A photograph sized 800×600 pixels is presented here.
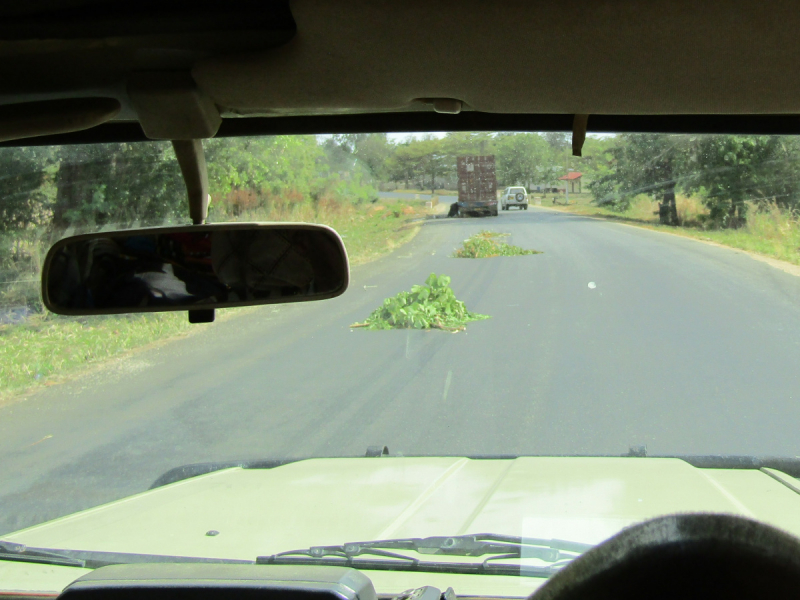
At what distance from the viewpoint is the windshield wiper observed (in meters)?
2.74

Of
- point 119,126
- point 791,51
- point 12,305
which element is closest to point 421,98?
point 791,51

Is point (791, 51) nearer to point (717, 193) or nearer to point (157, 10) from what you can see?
point (157, 10)

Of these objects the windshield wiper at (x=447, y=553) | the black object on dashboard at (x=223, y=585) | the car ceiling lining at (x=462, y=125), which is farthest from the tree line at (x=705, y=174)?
the black object on dashboard at (x=223, y=585)

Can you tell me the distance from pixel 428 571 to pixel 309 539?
1.76ft

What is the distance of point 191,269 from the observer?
2.75 metres

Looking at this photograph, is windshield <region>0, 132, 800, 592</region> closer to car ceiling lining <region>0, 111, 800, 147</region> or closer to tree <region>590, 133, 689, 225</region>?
tree <region>590, 133, 689, 225</region>

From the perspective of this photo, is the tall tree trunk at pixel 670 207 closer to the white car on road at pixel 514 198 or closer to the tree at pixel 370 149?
the white car on road at pixel 514 198

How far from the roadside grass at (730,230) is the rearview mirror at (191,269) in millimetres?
2814

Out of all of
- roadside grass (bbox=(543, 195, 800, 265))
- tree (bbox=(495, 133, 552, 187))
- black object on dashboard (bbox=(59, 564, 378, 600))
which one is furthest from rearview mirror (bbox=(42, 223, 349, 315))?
roadside grass (bbox=(543, 195, 800, 265))

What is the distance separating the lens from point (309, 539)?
304 cm

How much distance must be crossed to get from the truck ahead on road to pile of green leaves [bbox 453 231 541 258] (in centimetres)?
163

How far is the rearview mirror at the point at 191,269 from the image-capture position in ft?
8.89

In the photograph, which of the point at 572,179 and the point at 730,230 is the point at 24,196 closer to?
the point at 572,179

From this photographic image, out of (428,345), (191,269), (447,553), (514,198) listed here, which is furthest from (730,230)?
(191,269)
